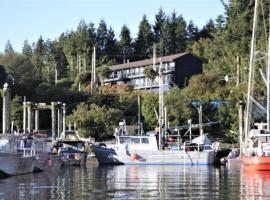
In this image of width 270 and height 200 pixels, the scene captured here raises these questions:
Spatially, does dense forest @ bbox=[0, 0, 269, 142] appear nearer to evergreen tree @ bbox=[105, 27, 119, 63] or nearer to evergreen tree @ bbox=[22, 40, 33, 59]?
evergreen tree @ bbox=[105, 27, 119, 63]

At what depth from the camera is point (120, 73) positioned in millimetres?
121875

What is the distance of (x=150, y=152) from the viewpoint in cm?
6619

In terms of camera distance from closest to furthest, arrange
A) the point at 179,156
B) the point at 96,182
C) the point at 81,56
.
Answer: the point at 96,182 < the point at 179,156 < the point at 81,56

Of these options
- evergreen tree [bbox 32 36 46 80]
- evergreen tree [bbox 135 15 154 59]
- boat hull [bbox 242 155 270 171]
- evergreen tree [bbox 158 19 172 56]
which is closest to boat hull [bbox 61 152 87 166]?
boat hull [bbox 242 155 270 171]

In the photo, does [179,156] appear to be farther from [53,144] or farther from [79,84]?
[79,84]

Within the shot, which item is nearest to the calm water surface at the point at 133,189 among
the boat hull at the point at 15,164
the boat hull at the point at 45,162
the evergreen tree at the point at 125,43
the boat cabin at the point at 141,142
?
the boat hull at the point at 15,164

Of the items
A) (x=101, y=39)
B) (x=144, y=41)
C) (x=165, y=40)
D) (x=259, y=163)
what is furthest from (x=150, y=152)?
(x=165, y=40)

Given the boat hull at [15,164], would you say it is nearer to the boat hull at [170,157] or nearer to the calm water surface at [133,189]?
the calm water surface at [133,189]

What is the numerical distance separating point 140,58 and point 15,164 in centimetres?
9908

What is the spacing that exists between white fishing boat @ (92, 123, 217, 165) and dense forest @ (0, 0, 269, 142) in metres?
8.69

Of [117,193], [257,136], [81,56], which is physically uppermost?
[81,56]

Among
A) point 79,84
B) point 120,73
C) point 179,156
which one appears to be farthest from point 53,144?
point 120,73

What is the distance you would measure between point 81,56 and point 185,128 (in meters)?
56.5

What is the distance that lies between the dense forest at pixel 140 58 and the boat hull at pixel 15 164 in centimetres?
2801
